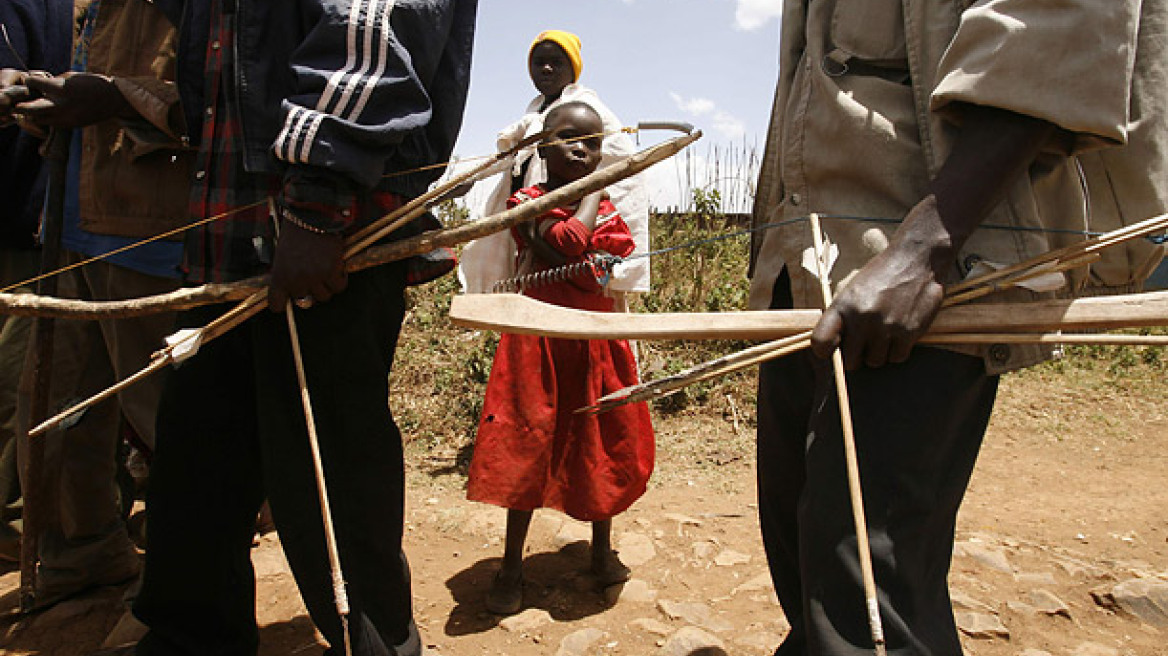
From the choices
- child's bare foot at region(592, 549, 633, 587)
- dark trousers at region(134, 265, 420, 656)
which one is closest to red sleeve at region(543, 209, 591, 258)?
dark trousers at region(134, 265, 420, 656)

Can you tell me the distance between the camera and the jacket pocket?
5.13 ft

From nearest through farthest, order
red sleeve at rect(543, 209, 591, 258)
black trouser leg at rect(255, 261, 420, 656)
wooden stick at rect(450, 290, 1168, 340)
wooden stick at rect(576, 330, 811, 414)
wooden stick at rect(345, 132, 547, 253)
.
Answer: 1. wooden stick at rect(450, 290, 1168, 340)
2. wooden stick at rect(576, 330, 811, 414)
3. wooden stick at rect(345, 132, 547, 253)
4. black trouser leg at rect(255, 261, 420, 656)
5. red sleeve at rect(543, 209, 591, 258)

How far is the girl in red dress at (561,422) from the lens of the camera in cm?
306

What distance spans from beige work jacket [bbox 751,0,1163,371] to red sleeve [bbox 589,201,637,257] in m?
1.47

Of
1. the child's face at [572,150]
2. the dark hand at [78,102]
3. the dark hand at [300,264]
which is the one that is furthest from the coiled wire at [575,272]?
the dark hand at [78,102]

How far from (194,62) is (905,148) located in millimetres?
1729

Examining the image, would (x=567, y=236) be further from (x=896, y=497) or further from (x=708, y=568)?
(x=896, y=497)

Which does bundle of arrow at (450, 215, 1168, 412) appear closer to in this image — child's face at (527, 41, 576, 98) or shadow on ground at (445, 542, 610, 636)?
shadow on ground at (445, 542, 610, 636)

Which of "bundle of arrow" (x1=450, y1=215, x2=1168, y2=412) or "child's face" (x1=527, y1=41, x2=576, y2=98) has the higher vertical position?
"child's face" (x1=527, y1=41, x2=576, y2=98)

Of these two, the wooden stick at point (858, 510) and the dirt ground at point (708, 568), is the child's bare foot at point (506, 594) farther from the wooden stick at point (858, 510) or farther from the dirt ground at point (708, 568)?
the wooden stick at point (858, 510)

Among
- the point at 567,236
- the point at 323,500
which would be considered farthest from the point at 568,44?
the point at 323,500

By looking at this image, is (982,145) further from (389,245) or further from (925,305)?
(389,245)

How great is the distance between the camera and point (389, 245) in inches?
77.8

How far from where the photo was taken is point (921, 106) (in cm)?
151
